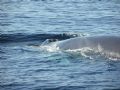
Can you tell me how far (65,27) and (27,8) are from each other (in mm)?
9332

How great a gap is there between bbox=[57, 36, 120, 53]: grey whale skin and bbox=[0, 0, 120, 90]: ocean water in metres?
0.42

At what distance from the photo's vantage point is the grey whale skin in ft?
57.1

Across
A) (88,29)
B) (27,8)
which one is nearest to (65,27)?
(88,29)

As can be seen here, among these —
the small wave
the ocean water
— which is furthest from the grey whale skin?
the small wave

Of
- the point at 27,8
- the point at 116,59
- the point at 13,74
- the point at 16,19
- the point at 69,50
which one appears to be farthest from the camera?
the point at 27,8

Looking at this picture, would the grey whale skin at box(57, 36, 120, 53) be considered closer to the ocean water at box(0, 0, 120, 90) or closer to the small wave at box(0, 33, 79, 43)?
the ocean water at box(0, 0, 120, 90)

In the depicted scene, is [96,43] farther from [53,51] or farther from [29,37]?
[29,37]

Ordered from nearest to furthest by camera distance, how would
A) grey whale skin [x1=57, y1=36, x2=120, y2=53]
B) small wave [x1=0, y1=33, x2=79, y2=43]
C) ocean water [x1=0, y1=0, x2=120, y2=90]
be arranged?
ocean water [x1=0, y1=0, x2=120, y2=90]
grey whale skin [x1=57, y1=36, x2=120, y2=53]
small wave [x1=0, y1=33, x2=79, y2=43]

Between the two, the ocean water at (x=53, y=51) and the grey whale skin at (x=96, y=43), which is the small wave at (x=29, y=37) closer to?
the ocean water at (x=53, y=51)

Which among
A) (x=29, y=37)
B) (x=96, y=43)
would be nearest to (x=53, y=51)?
(x=96, y=43)

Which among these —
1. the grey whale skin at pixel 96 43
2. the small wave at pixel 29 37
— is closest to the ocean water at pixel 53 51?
the small wave at pixel 29 37

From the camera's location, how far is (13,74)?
51.9 ft

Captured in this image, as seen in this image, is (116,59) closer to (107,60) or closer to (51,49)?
(107,60)

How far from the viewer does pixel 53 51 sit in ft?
61.6
